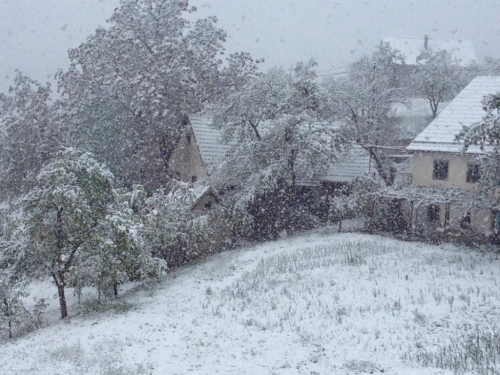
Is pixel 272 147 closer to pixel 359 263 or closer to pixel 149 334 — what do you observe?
pixel 359 263

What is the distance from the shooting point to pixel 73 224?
18156 millimetres

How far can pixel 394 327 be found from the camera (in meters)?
12.6

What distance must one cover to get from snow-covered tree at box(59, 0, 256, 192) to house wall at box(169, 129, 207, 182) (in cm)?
103

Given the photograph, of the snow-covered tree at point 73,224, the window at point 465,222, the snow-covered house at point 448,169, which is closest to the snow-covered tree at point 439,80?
the snow-covered house at point 448,169

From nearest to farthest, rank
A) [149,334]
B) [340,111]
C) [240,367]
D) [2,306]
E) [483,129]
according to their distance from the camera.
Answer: [240,367], [149,334], [2,306], [483,129], [340,111]

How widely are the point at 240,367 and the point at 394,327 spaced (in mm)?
3980

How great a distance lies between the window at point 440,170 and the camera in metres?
28.5

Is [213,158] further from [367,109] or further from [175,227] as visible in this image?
[367,109]

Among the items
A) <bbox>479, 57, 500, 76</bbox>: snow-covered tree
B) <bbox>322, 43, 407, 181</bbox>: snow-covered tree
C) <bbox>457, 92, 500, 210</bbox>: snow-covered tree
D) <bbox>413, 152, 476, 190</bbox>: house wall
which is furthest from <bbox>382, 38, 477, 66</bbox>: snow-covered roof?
<bbox>457, 92, 500, 210</bbox>: snow-covered tree

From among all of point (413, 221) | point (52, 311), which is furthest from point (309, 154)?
point (52, 311)

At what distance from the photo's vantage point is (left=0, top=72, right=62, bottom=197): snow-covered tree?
36.4 m

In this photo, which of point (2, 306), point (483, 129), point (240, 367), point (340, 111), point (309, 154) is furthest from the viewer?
point (340, 111)

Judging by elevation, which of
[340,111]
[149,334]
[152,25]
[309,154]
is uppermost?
[152,25]

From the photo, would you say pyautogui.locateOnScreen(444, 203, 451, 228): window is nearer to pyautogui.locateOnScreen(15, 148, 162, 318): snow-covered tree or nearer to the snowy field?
the snowy field
